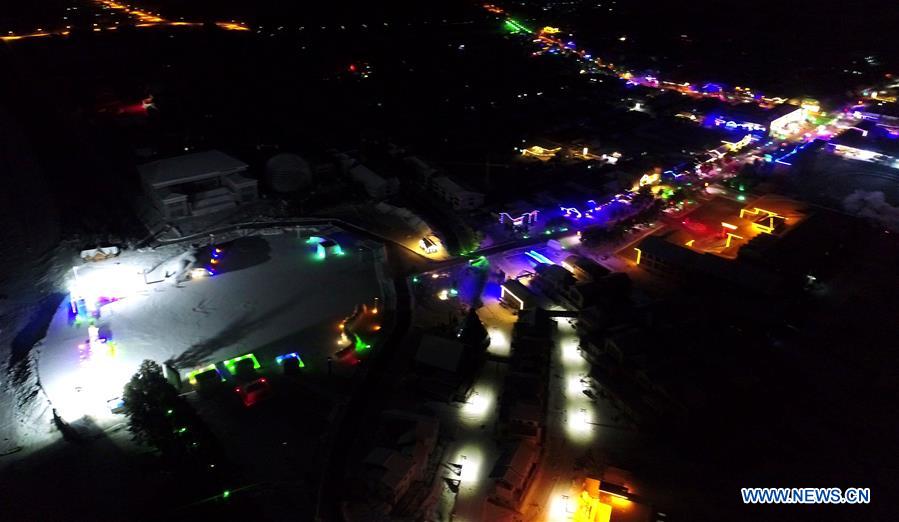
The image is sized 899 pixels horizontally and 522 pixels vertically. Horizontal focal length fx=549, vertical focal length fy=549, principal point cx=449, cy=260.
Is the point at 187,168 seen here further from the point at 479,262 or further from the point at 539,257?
the point at 539,257

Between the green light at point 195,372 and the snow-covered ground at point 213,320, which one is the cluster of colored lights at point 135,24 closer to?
the snow-covered ground at point 213,320

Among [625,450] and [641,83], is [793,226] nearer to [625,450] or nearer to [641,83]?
[625,450]

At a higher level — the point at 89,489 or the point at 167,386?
the point at 167,386

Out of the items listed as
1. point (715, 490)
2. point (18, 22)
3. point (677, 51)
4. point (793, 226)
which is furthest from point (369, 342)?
point (18, 22)

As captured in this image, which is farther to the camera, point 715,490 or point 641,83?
point 641,83

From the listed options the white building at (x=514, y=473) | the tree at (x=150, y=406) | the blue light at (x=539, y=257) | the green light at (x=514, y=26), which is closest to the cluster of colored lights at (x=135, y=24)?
the green light at (x=514, y=26)

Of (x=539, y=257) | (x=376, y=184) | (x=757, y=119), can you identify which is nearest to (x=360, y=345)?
(x=539, y=257)
